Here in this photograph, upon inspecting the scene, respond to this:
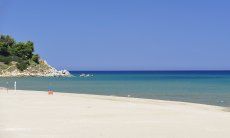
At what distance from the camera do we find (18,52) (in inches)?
5689

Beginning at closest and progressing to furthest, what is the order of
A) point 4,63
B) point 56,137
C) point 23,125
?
point 56,137
point 23,125
point 4,63

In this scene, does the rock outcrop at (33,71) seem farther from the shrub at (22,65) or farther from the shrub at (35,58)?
the shrub at (35,58)

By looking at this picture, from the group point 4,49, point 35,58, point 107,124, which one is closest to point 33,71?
point 35,58

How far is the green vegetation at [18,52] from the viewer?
141375mm

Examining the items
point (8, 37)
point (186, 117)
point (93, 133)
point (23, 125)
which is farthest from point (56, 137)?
point (8, 37)

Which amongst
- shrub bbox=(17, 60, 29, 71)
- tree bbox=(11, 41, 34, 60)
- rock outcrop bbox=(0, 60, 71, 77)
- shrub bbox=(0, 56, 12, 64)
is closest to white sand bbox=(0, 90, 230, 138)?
rock outcrop bbox=(0, 60, 71, 77)

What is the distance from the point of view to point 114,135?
16.2 m

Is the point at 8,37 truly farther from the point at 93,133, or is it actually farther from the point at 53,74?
the point at 93,133

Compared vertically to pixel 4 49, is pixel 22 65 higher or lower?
lower

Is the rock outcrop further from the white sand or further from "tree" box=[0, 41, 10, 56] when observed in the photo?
the white sand

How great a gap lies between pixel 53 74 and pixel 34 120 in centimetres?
12735

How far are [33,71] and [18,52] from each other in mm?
8622

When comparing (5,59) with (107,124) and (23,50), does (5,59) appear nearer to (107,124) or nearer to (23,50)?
(23,50)

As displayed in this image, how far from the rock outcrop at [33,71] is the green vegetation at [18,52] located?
176cm
